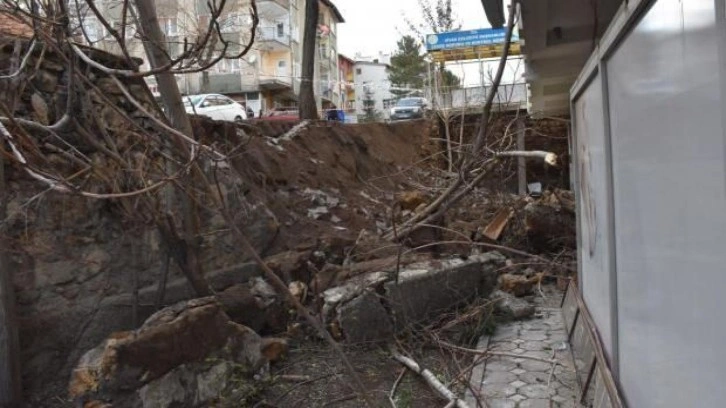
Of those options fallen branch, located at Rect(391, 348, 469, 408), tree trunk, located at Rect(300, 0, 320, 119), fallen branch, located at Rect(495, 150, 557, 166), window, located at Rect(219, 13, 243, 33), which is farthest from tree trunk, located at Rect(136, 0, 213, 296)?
tree trunk, located at Rect(300, 0, 320, 119)

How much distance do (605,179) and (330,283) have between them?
3964 millimetres

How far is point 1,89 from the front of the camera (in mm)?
5031

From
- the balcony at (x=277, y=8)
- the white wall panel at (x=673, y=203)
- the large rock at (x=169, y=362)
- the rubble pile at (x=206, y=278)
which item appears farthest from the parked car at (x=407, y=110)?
the white wall panel at (x=673, y=203)

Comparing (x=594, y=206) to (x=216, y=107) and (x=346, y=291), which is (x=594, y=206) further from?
(x=216, y=107)

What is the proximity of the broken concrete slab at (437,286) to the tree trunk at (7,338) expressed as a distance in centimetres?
336

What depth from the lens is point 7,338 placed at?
497cm

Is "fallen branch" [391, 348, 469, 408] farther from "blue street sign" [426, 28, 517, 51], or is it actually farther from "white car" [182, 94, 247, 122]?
"white car" [182, 94, 247, 122]

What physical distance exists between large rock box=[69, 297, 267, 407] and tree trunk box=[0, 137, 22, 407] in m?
0.61

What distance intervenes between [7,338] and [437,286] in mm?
4114

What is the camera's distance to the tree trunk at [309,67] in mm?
15781

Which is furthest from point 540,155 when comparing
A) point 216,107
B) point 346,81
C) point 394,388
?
point 346,81

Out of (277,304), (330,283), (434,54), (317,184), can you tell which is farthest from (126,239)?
(434,54)

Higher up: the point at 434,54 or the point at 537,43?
the point at 434,54

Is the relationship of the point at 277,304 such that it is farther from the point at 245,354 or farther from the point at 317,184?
the point at 317,184
